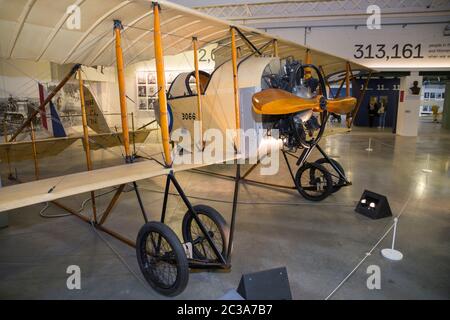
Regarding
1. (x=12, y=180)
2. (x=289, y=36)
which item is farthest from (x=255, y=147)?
(x=289, y=36)

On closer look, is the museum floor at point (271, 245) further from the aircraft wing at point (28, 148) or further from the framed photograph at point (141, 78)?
the framed photograph at point (141, 78)

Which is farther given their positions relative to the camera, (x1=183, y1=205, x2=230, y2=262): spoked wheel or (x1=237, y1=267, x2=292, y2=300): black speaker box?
(x1=183, y1=205, x2=230, y2=262): spoked wheel

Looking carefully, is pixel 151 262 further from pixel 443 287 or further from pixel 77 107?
pixel 77 107

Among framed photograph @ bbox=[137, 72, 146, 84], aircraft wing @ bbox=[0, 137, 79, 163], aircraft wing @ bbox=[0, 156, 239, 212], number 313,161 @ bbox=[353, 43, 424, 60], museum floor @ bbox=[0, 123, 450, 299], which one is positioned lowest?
museum floor @ bbox=[0, 123, 450, 299]

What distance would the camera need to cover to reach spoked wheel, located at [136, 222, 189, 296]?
2.27m

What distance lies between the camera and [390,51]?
12344mm

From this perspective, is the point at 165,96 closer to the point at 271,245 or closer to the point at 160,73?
the point at 160,73

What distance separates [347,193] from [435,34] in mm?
10958

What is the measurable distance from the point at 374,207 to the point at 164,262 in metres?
3.03

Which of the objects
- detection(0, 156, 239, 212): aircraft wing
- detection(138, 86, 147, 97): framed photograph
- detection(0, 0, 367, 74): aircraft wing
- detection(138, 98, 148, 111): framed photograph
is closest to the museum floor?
detection(0, 156, 239, 212): aircraft wing

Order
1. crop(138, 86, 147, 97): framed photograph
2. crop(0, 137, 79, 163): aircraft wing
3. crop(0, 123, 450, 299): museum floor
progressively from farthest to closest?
crop(138, 86, 147, 97): framed photograph < crop(0, 137, 79, 163): aircraft wing < crop(0, 123, 450, 299): museum floor

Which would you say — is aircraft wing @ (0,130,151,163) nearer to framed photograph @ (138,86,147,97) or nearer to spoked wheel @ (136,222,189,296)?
spoked wheel @ (136,222,189,296)

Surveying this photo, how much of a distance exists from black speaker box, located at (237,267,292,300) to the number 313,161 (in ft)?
42.3

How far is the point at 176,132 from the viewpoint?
201 inches
